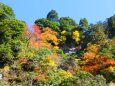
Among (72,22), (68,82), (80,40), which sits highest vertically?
(72,22)

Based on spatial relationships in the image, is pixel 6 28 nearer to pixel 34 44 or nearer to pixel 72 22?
pixel 34 44

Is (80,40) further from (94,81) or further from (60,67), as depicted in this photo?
(94,81)

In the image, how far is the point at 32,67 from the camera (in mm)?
26328

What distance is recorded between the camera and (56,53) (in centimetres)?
3325

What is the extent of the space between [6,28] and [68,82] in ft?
21.7

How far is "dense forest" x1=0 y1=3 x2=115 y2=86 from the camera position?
25547 mm

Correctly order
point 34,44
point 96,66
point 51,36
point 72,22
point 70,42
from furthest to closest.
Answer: point 72,22 → point 70,42 → point 51,36 → point 96,66 → point 34,44

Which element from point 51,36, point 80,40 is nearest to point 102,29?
point 80,40

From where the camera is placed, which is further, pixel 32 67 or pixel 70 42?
pixel 70 42

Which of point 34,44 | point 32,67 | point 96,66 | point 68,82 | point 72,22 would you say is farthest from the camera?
point 72,22

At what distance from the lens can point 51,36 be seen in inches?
1555

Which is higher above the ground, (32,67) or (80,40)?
(80,40)

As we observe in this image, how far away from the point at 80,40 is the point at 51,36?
3656 mm

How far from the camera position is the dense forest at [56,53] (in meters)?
25.5
